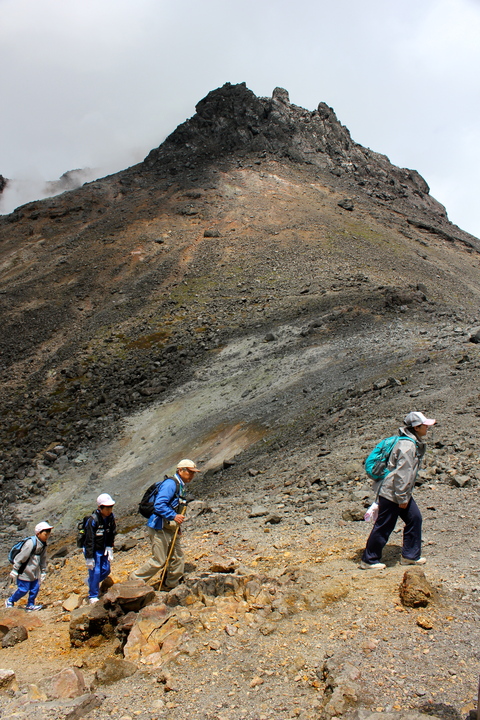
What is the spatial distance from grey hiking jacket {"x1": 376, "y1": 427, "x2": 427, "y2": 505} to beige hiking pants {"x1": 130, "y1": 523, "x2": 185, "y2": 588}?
3.19 m

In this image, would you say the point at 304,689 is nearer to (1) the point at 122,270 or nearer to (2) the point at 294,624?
(2) the point at 294,624

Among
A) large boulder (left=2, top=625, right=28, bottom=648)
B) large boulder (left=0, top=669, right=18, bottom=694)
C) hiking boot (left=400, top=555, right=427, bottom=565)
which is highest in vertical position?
large boulder (left=0, top=669, right=18, bottom=694)

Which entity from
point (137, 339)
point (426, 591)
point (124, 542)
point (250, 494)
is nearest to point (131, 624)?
point (426, 591)

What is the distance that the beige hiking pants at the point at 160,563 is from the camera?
777 centimetres

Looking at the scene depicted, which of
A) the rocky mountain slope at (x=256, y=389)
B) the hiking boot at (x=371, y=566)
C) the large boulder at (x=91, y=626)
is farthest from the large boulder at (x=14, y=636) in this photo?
the hiking boot at (x=371, y=566)

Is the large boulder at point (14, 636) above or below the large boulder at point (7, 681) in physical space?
below

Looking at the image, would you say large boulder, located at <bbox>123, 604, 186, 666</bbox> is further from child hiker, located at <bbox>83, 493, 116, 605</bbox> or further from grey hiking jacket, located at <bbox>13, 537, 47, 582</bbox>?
grey hiking jacket, located at <bbox>13, 537, 47, 582</bbox>

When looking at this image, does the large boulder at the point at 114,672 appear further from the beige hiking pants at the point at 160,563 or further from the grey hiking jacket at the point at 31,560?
the grey hiking jacket at the point at 31,560

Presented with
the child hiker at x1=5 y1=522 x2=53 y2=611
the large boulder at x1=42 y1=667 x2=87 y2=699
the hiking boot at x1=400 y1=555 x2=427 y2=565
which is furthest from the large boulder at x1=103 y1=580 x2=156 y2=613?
the hiking boot at x1=400 y1=555 x2=427 y2=565

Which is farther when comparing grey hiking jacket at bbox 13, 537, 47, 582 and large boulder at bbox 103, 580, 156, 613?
grey hiking jacket at bbox 13, 537, 47, 582

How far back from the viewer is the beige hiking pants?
7.77m

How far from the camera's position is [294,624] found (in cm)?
604

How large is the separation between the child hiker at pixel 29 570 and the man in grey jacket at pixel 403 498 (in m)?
5.35

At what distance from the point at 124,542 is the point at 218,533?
87.5 inches
